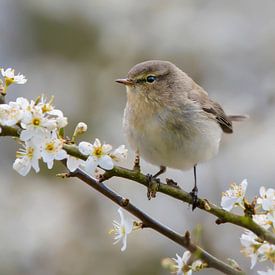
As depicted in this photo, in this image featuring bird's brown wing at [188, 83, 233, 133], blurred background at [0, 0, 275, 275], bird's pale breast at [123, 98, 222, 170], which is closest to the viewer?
bird's pale breast at [123, 98, 222, 170]

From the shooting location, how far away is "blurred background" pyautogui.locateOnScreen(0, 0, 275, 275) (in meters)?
5.56

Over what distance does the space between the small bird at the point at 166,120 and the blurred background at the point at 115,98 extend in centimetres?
119

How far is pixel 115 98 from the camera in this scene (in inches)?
288

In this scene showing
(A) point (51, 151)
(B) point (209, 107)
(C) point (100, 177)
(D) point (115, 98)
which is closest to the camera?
(A) point (51, 151)

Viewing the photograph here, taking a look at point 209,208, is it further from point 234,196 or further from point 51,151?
point 51,151

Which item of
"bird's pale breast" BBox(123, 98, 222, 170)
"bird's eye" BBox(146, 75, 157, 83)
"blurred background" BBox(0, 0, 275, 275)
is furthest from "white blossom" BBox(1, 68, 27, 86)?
"blurred background" BBox(0, 0, 275, 275)

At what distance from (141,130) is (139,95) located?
0.36 m

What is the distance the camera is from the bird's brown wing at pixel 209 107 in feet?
15.3

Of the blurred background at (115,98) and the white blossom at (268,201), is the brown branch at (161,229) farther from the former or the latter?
the blurred background at (115,98)

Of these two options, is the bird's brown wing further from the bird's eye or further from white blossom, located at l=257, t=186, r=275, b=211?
white blossom, located at l=257, t=186, r=275, b=211

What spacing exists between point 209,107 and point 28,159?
8.93ft

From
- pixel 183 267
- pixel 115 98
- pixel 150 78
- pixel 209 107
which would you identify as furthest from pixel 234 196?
pixel 115 98

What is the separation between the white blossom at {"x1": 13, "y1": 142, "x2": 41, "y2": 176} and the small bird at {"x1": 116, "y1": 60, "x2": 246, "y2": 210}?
1.55m

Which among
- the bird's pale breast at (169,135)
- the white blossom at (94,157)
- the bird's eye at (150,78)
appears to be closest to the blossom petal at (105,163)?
the white blossom at (94,157)
